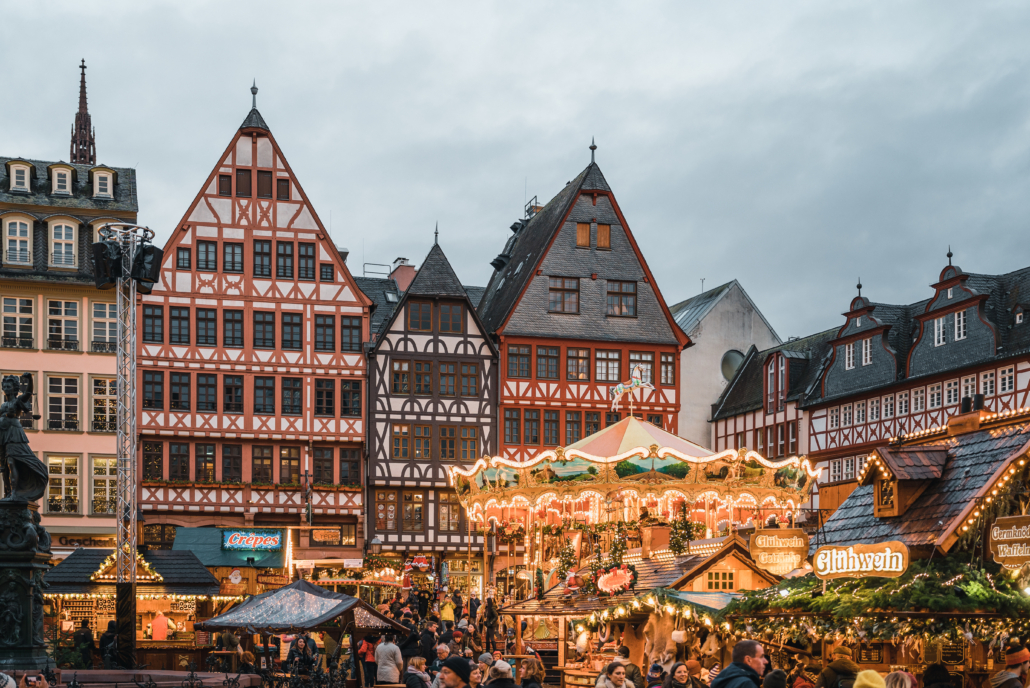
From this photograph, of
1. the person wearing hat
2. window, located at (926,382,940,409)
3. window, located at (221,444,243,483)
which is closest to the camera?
the person wearing hat

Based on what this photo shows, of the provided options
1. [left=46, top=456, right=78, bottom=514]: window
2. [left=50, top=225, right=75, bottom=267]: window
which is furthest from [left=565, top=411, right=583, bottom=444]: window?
[left=50, top=225, right=75, bottom=267]: window

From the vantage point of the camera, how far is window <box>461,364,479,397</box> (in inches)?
1495

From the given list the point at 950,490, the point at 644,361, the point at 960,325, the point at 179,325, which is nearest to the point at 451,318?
the point at 644,361

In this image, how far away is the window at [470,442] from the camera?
124 ft

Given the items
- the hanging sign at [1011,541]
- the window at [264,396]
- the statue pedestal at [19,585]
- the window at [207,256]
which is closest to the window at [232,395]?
the window at [264,396]

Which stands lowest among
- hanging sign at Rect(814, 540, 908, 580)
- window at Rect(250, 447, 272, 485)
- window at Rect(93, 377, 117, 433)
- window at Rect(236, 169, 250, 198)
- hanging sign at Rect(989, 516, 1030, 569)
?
hanging sign at Rect(814, 540, 908, 580)

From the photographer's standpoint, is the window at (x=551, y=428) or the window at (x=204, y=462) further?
the window at (x=551, y=428)

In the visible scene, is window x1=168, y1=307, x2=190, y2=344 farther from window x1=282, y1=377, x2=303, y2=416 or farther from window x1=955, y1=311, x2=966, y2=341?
window x1=955, y1=311, x2=966, y2=341

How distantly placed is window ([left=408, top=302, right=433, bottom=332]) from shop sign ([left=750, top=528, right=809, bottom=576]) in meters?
23.8

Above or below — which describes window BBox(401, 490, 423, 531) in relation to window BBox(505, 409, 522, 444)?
below

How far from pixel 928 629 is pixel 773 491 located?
33.7ft

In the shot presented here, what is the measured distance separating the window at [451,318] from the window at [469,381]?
39.8 inches

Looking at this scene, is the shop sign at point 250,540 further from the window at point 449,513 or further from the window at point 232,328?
the window at point 232,328

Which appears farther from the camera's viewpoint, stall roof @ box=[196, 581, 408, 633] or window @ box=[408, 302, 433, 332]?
window @ box=[408, 302, 433, 332]
